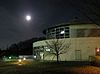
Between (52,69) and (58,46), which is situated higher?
(58,46)

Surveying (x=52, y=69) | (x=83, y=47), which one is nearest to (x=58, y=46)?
(x=83, y=47)

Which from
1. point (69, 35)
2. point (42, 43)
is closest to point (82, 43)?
point (69, 35)

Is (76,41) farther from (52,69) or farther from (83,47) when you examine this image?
(52,69)

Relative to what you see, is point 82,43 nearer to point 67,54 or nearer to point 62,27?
point 67,54

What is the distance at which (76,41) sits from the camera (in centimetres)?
6322

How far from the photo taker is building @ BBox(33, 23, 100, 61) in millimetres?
61719

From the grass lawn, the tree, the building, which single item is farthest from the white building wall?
the grass lawn

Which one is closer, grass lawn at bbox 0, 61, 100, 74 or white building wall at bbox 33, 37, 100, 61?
grass lawn at bbox 0, 61, 100, 74

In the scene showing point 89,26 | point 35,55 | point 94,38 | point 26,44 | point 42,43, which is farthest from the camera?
point 26,44

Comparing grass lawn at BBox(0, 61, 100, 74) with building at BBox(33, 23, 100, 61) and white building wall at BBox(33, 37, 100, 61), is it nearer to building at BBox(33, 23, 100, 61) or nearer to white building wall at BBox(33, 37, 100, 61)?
building at BBox(33, 23, 100, 61)

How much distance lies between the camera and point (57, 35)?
71.4m

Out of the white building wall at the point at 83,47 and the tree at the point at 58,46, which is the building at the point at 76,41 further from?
the tree at the point at 58,46

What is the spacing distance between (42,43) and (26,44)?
228ft

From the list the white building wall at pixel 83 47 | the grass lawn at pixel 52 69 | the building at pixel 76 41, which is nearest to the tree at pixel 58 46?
the building at pixel 76 41
